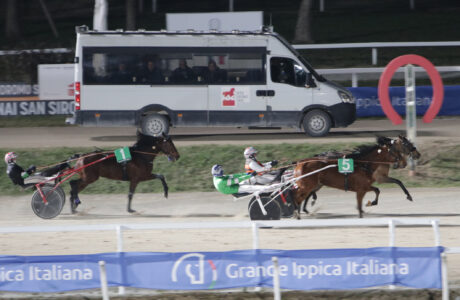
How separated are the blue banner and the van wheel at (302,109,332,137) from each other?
3.18m

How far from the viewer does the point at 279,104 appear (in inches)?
832

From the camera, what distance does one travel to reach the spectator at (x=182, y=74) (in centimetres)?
2125

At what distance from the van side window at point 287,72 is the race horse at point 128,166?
18.7ft

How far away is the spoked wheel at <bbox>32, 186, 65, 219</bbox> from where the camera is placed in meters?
15.4

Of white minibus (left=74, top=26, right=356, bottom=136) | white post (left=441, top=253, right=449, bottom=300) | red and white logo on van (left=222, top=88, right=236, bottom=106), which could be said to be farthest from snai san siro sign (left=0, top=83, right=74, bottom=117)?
white post (left=441, top=253, right=449, bottom=300)

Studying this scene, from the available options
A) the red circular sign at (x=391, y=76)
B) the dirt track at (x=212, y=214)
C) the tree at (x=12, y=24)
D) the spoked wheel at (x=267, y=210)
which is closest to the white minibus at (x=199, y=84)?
the dirt track at (x=212, y=214)

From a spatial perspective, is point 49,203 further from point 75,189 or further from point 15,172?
point 15,172

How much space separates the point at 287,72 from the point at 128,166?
6.50 m

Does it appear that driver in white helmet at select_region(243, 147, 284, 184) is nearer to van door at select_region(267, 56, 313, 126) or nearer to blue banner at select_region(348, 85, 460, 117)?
van door at select_region(267, 56, 313, 126)

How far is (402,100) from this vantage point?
2425cm

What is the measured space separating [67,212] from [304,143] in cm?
634

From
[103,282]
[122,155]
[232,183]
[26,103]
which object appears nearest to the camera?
[103,282]

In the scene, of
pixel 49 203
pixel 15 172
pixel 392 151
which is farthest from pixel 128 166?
pixel 392 151

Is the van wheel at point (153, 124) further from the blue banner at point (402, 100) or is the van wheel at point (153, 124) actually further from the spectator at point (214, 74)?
the blue banner at point (402, 100)
